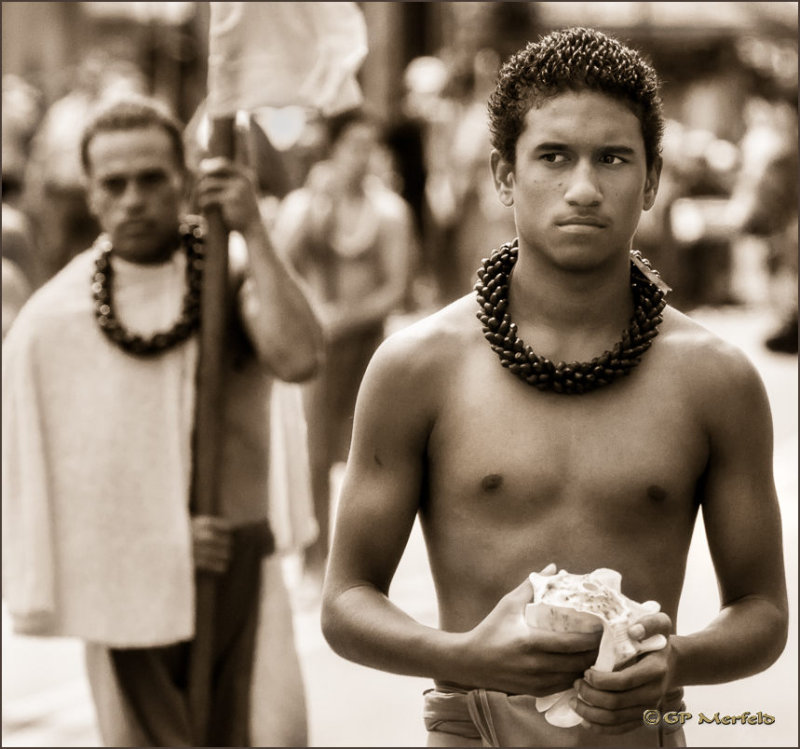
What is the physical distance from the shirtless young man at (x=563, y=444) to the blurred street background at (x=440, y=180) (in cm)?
190

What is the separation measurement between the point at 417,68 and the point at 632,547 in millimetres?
17707

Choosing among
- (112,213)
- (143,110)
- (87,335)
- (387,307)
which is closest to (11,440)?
(87,335)

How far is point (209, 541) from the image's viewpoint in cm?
421

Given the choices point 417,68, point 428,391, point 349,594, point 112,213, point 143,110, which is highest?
point 417,68

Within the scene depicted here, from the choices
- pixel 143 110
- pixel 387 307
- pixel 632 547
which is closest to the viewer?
pixel 632 547

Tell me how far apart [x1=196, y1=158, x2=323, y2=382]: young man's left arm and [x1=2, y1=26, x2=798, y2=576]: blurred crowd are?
1.04 m

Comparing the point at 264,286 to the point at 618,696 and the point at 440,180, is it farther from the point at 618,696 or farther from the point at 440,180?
the point at 440,180

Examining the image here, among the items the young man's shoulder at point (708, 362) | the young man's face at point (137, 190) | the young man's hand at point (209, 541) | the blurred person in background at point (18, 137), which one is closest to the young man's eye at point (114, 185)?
the young man's face at point (137, 190)

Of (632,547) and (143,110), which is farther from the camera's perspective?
(143,110)

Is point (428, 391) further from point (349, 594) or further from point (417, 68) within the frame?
point (417, 68)

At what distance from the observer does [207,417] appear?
4.16 metres

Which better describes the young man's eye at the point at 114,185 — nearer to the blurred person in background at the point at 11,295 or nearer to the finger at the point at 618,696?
the blurred person in background at the point at 11,295

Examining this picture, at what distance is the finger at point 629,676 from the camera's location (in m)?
2.25

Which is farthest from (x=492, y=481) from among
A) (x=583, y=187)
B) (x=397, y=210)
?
(x=397, y=210)
